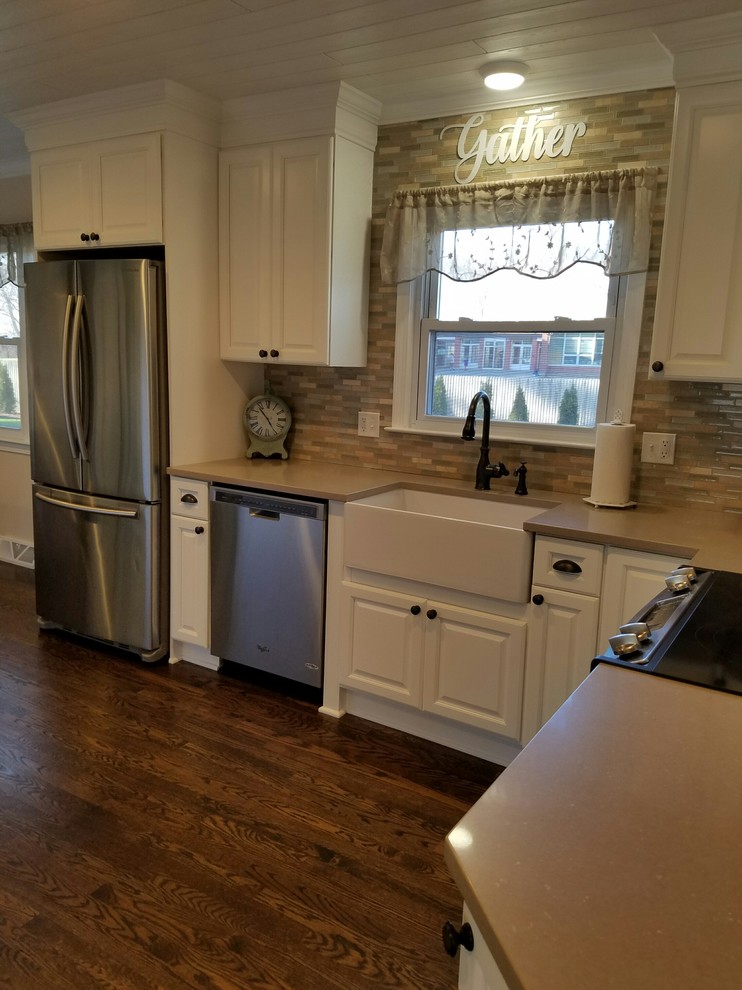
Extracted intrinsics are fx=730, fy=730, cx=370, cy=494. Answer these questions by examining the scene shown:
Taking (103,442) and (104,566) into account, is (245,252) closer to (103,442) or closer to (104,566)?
(103,442)

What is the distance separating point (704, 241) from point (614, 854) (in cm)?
205

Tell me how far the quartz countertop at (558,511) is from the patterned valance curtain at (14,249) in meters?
2.09

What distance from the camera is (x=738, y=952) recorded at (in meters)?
0.62

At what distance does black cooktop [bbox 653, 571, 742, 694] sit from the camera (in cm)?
A: 120

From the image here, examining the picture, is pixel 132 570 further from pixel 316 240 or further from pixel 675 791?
pixel 675 791

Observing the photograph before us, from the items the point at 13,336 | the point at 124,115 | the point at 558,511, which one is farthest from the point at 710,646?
the point at 13,336

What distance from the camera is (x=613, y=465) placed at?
2535 millimetres

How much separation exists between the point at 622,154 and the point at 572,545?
4.85 feet

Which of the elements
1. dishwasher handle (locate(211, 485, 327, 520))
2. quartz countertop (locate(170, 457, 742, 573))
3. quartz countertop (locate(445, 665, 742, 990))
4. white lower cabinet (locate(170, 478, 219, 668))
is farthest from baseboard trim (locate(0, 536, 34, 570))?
quartz countertop (locate(445, 665, 742, 990))

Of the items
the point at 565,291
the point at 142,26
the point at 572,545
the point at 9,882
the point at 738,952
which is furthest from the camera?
the point at 565,291

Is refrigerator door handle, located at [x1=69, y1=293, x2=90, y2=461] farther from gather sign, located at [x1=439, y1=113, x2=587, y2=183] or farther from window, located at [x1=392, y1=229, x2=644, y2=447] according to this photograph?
gather sign, located at [x1=439, y1=113, x2=587, y2=183]

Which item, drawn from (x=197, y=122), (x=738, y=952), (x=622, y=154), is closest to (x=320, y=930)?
(x=738, y=952)

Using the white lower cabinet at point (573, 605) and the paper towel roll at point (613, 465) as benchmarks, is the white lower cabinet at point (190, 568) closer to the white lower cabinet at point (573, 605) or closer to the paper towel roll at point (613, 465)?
the white lower cabinet at point (573, 605)

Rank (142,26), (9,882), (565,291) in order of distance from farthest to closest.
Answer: (565,291) → (142,26) → (9,882)
